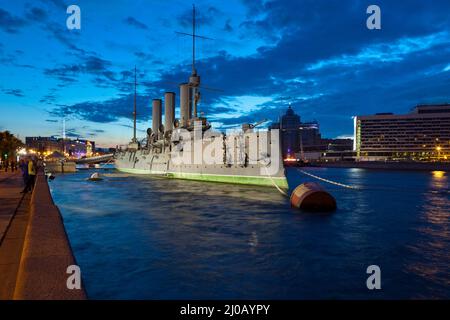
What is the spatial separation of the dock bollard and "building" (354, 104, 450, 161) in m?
159

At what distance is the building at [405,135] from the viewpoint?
155125mm

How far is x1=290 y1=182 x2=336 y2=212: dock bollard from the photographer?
16.1 meters

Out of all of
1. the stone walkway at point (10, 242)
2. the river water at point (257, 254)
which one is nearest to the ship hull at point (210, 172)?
the river water at point (257, 254)

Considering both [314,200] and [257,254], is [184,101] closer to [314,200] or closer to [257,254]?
[314,200]

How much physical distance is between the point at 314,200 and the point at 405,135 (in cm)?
16631

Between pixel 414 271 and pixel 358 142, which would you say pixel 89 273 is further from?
pixel 358 142

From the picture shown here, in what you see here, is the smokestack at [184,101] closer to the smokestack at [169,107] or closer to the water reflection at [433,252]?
the smokestack at [169,107]

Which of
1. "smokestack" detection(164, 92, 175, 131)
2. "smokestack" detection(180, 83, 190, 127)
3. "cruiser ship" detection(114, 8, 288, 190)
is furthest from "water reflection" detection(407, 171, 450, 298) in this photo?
"smokestack" detection(164, 92, 175, 131)

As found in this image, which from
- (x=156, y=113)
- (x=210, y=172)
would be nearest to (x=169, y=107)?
(x=156, y=113)

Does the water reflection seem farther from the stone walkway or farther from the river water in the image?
the stone walkway

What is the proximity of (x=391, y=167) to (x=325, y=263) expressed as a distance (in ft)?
337

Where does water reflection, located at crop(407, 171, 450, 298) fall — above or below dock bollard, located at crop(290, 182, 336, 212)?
below
